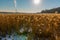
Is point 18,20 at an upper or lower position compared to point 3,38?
upper

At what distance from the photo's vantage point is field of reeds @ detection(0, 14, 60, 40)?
4012 mm

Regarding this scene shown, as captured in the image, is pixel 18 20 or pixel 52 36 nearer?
pixel 52 36

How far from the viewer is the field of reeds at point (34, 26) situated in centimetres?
401

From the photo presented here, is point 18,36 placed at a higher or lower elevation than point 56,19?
lower

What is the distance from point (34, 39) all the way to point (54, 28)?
1.77 ft

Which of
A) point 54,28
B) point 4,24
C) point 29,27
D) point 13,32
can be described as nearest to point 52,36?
point 54,28

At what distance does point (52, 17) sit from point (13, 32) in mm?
955

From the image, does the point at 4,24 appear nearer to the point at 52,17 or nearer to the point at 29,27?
the point at 29,27

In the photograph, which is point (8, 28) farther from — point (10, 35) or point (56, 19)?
point (56, 19)

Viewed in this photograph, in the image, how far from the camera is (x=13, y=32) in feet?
13.6

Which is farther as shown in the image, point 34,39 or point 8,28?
point 8,28

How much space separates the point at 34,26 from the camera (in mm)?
4152

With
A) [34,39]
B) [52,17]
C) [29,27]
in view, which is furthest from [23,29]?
[52,17]

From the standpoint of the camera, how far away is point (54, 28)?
4.14 metres
